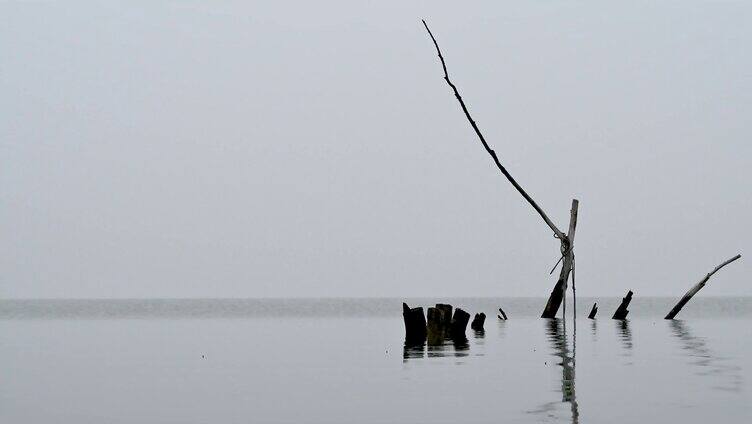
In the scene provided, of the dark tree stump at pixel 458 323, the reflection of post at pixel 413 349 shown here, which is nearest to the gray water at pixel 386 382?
the reflection of post at pixel 413 349

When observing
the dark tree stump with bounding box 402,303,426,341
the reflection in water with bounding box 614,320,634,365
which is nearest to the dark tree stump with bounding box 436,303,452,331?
the dark tree stump with bounding box 402,303,426,341

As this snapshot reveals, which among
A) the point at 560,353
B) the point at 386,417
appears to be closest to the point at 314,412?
the point at 386,417

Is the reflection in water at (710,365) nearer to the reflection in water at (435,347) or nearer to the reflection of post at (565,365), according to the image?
the reflection of post at (565,365)

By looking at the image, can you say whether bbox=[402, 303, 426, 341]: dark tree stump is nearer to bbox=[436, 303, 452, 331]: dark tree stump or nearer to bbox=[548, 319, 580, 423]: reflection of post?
bbox=[436, 303, 452, 331]: dark tree stump

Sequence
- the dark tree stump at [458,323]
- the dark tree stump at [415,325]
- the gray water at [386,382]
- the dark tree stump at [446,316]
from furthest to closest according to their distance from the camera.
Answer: the dark tree stump at [458,323], the dark tree stump at [446,316], the dark tree stump at [415,325], the gray water at [386,382]

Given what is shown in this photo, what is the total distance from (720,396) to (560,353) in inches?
431

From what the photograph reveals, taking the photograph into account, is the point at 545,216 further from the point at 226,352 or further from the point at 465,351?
the point at 226,352

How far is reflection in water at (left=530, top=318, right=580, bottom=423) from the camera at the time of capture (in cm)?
1627

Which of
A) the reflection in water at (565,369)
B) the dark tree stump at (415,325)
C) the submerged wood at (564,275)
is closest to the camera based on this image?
the reflection in water at (565,369)

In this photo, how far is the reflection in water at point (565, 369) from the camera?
16266mm

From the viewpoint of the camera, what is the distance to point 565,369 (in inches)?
936

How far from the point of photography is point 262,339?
41.8 meters

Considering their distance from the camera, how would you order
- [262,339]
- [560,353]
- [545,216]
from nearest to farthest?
[560,353], [545,216], [262,339]

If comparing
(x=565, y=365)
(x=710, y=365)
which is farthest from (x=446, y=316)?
(x=710, y=365)
